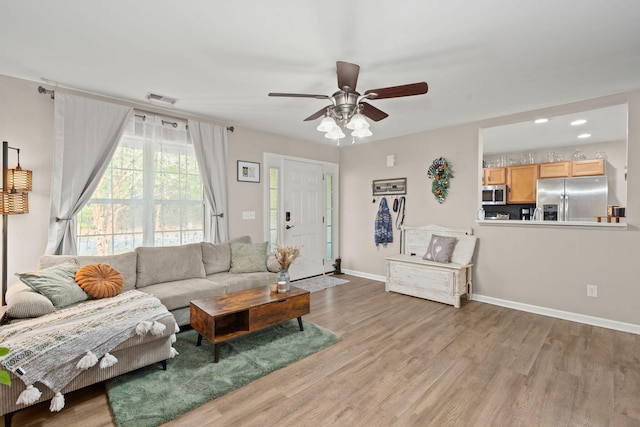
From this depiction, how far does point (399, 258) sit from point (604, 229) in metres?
2.33

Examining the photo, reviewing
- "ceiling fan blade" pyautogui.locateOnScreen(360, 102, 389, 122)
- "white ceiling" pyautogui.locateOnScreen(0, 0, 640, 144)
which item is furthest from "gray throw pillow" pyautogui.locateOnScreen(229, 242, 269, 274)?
"ceiling fan blade" pyautogui.locateOnScreen(360, 102, 389, 122)

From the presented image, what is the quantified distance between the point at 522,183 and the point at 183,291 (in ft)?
20.2

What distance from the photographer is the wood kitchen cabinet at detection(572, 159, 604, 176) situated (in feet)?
16.6

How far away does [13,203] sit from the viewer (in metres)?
2.68

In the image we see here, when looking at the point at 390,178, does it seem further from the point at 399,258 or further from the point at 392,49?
the point at 392,49

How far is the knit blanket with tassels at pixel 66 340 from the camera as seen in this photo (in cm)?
174

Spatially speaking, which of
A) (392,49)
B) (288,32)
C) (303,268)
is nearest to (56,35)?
(288,32)

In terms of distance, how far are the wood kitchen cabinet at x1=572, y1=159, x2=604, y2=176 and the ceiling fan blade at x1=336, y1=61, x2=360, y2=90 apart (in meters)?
5.13

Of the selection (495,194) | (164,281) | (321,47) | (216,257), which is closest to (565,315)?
(495,194)

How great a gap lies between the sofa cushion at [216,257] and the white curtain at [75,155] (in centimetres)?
131

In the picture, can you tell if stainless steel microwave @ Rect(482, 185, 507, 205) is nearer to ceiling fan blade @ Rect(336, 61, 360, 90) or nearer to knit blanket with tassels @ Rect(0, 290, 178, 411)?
ceiling fan blade @ Rect(336, 61, 360, 90)

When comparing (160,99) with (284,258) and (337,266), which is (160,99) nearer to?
(284,258)

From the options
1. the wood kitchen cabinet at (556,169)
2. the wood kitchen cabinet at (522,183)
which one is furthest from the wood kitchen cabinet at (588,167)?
the wood kitchen cabinet at (522,183)

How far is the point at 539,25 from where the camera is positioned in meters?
2.02
